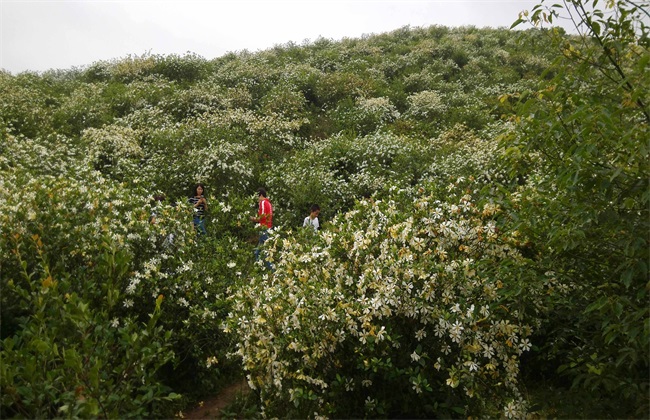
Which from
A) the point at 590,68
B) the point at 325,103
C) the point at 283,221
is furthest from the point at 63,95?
the point at 590,68

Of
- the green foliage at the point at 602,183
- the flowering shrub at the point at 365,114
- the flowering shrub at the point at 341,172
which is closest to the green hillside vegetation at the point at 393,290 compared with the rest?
the green foliage at the point at 602,183

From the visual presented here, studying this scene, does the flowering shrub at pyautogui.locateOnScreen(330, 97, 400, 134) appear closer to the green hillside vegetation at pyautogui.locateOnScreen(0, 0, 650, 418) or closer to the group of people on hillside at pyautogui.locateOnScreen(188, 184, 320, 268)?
the group of people on hillside at pyautogui.locateOnScreen(188, 184, 320, 268)

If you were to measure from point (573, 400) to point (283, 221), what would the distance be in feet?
26.6

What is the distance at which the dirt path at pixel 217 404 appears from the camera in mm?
5352

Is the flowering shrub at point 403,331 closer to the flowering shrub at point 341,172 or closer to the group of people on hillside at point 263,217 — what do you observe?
the group of people on hillside at point 263,217

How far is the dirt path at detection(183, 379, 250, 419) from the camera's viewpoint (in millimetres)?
5352

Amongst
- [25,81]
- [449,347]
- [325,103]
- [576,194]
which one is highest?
[25,81]

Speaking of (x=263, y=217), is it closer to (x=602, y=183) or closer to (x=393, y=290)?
(x=393, y=290)

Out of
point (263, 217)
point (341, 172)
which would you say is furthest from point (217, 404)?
point (341, 172)

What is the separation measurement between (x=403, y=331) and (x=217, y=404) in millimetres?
2518

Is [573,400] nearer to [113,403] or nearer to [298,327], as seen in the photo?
[298,327]

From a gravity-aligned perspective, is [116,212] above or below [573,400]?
above

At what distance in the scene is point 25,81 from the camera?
68.0 feet

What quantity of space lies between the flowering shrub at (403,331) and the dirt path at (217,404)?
1.13 metres
